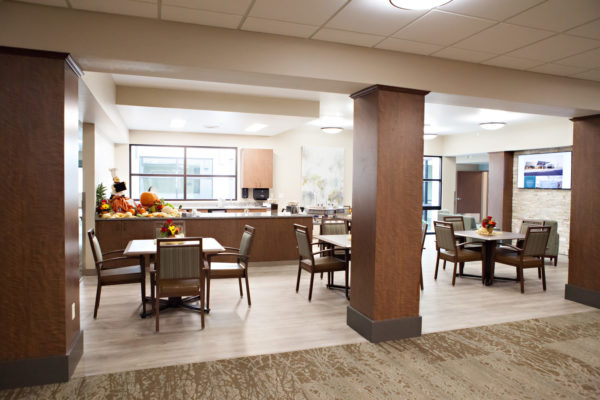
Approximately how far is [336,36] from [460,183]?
34.1ft

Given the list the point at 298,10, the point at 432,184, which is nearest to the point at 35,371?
the point at 298,10

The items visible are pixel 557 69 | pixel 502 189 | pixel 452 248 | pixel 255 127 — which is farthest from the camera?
pixel 502 189

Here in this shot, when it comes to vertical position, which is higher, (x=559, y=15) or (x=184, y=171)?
(x=559, y=15)

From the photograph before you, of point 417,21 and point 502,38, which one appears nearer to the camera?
→ point 417,21

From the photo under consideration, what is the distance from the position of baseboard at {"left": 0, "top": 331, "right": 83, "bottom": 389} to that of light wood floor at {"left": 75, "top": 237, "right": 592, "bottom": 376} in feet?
0.57

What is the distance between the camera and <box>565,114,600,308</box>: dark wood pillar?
494 cm

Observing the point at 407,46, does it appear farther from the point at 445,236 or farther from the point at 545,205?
the point at 545,205

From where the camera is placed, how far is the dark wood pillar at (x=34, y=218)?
9.21 feet

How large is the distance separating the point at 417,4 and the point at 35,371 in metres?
3.71

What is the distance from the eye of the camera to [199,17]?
3062 millimetres

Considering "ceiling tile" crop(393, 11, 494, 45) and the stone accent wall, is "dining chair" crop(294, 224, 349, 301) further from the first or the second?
the stone accent wall

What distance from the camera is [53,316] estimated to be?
115 inches

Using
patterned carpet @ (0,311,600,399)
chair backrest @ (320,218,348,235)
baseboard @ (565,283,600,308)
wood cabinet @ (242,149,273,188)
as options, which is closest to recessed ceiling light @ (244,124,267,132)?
wood cabinet @ (242,149,273,188)

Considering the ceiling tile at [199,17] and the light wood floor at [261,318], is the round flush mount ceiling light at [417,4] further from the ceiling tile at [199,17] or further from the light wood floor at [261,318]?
the light wood floor at [261,318]
